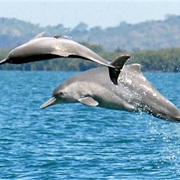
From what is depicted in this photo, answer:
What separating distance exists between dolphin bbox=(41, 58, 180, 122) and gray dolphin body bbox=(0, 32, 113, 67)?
6.43ft

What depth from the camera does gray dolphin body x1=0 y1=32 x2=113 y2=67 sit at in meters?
10.2

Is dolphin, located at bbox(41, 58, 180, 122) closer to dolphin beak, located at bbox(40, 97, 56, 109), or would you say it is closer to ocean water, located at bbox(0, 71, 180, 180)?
dolphin beak, located at bbox(40, 97, 56, 109)

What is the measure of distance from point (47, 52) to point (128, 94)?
94.4 inches

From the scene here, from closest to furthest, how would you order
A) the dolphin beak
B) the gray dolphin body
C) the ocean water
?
1. the gray dolphin body
2. the dolphin beak
3. the ocean water

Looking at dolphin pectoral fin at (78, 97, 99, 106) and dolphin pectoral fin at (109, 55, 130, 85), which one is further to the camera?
dolphin pectoral fin at (78, 97, 99, 106)

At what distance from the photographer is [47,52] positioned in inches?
400

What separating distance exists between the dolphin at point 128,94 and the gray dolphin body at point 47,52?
1.96 m

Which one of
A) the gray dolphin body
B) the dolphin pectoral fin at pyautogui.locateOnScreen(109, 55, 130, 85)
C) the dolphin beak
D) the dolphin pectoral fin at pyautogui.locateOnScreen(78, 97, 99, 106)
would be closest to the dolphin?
the dolphin pectoral fin at pyautogui.locateOnScreen(78, 97, 99, 106)

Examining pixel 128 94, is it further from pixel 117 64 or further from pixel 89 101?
pixel 117 64

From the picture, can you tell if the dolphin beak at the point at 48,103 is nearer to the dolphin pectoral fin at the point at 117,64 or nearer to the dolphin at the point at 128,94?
the dolphin at the point at 128,94

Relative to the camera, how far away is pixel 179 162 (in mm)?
32625

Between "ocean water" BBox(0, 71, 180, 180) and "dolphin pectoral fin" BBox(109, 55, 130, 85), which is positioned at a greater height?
"dolphin pectoral fin" BBox(109, 55, 130, 85)

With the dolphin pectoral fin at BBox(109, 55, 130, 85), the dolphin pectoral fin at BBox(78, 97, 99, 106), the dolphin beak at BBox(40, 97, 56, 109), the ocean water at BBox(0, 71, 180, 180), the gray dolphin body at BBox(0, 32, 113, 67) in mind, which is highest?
the gray dolphin body at BBox(0, 32, 113, 67)

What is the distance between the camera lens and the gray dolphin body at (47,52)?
10.2 meters
